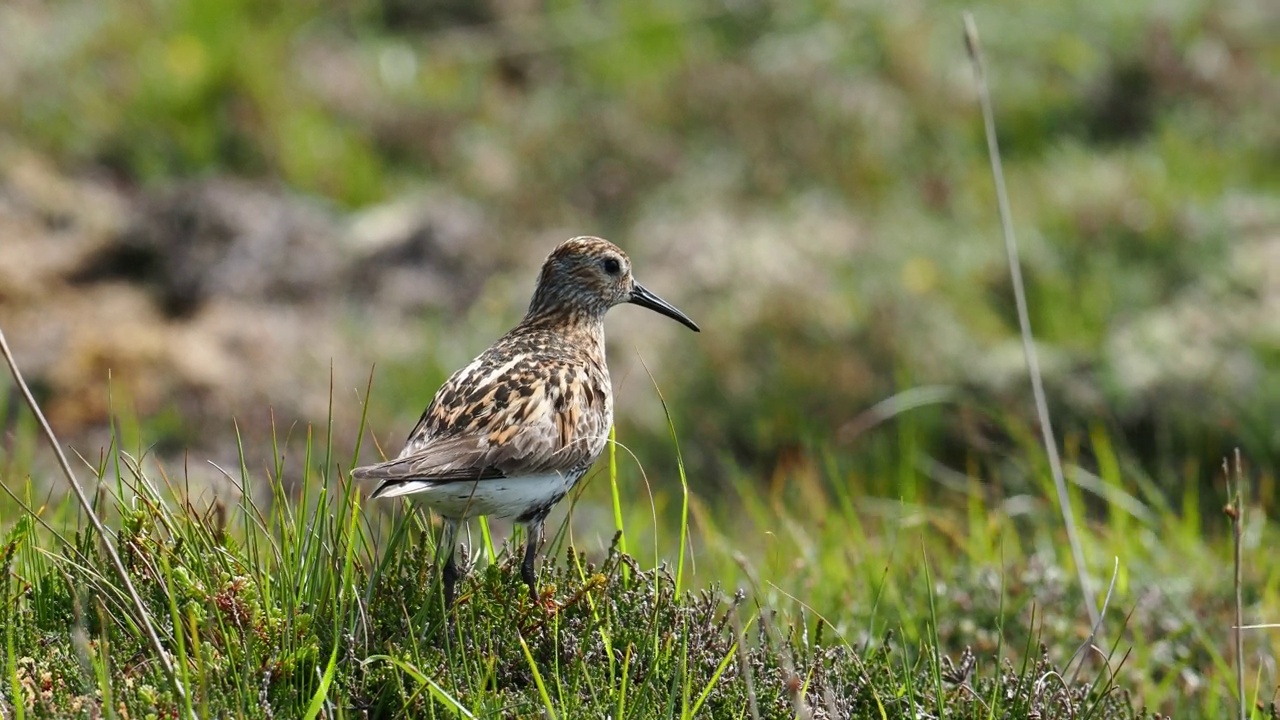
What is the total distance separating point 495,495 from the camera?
434cm

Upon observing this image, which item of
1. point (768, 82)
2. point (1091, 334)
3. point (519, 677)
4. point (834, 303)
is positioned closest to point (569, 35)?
point (768, 82)

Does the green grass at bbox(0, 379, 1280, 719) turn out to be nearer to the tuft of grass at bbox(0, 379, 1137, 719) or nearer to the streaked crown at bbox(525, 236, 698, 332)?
the tuft of grass at bbox(0, 379, 1137, 719)

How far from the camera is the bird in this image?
13.8ft

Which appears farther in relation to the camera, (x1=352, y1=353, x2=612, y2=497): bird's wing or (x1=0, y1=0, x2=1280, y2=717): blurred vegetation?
(x1=0, y1=0, x2=1280, y2=717): blurred vegetation

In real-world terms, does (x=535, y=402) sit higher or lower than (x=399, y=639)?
higher

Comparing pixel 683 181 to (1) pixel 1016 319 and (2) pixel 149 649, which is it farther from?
(2) pixel 149 649

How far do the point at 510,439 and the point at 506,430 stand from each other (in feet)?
0.14

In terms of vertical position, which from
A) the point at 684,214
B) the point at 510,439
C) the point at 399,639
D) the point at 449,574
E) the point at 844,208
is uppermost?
the point at 844,208

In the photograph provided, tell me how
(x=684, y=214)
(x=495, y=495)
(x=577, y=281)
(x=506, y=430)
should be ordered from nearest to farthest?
(x=495, y=495)
(x=506, y=430)
(x=577, y=281)
(x=684, y=214)

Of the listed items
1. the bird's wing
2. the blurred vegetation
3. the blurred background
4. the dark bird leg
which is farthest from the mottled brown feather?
the blurred background

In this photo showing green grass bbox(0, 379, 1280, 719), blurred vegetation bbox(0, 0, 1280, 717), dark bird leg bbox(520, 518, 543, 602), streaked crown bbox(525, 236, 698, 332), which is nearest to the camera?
green grass bbox(0, 379, 1280, 719)

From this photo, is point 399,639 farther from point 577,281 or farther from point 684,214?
point 684,214

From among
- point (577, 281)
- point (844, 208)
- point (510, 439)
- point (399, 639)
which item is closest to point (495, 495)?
point (510, 439)

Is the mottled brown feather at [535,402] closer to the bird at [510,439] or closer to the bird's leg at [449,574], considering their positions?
the bird at [510,439]
